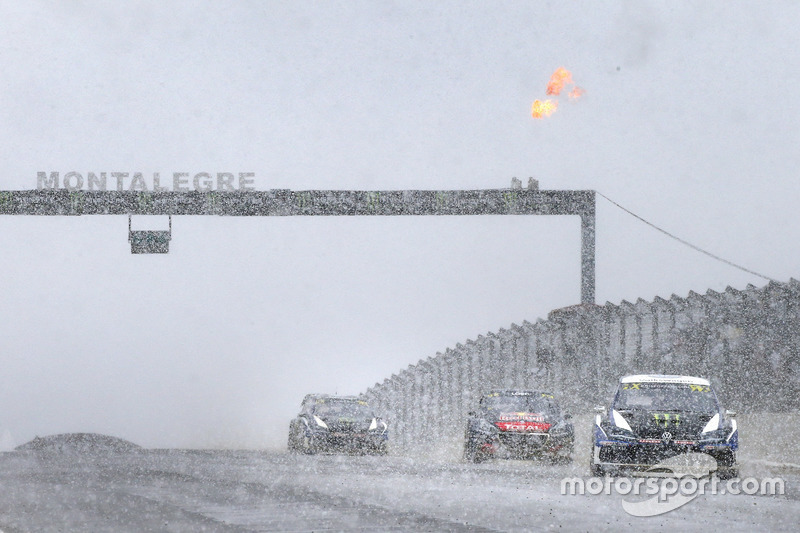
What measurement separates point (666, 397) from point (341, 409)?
11.1 meters

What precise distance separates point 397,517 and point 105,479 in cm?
760

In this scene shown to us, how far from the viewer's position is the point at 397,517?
1283 centimetres

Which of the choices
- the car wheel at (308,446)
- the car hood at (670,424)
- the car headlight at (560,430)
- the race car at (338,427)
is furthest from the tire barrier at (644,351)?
the car hood at (670,424)

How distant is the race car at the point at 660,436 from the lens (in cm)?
1952

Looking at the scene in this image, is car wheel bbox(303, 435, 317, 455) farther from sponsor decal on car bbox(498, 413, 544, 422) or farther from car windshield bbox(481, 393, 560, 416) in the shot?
sponsor decal on car bbox(498, 413, 544, 422)

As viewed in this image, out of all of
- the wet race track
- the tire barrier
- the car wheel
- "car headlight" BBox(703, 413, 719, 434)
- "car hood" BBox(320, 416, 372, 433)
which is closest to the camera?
the wet race track

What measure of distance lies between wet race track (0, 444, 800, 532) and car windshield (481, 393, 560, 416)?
311 centimetres

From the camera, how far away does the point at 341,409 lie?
3020cm

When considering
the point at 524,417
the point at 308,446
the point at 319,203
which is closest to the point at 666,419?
the point at 524,417

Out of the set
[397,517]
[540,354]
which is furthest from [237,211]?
[397,517]

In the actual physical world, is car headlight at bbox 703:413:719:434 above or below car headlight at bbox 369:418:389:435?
above

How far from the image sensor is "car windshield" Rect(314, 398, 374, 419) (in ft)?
98.5

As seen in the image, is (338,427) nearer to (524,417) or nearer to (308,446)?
(308,446)

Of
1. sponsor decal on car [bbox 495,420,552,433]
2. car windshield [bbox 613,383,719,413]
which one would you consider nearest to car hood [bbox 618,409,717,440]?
car windshield [bbox 613,383,719,413]
